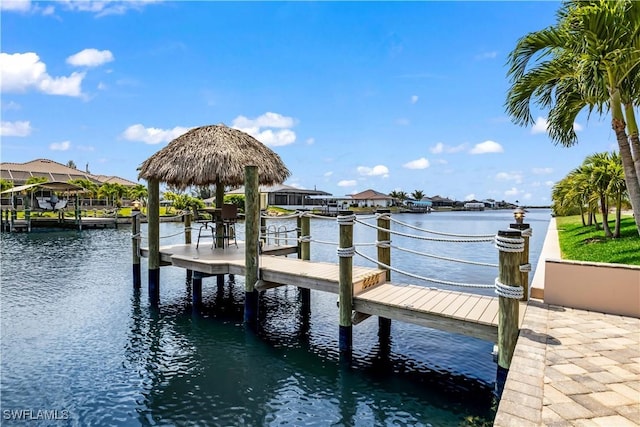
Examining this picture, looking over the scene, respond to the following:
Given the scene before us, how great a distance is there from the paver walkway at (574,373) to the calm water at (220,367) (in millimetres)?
1198

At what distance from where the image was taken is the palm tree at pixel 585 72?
6746 millimetres

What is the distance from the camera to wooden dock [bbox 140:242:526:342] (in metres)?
4.82

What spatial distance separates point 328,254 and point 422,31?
33.3 ft

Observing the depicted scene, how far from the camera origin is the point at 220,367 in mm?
5941

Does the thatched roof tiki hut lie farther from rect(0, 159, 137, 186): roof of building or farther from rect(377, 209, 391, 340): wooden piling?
rect(0, 159, 137, 186): roof of building

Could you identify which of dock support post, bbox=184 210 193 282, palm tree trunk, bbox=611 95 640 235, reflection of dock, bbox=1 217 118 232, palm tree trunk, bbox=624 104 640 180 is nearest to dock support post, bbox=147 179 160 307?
dock support post, bbox=184 210 193 282

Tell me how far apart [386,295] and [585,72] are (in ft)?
17.6

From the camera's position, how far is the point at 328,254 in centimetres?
1806

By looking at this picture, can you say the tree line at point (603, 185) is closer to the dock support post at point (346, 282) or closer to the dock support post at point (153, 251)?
the dock support post at point (346, 282)

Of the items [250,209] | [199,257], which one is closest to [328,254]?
[199,257]

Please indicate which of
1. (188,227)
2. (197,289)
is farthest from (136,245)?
(197,289)

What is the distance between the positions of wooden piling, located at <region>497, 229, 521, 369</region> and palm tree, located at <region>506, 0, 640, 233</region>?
14.5 ft

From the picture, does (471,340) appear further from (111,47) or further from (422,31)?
(111,47)

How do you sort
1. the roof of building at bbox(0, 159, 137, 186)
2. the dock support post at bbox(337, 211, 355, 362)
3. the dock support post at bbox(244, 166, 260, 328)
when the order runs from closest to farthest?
the dock support post at bbox(337, 211, 355, 362)
the dock support post at bbox(244, 166, 260, 328)
the roof of building at bbox(0, 159, 137, 186)
